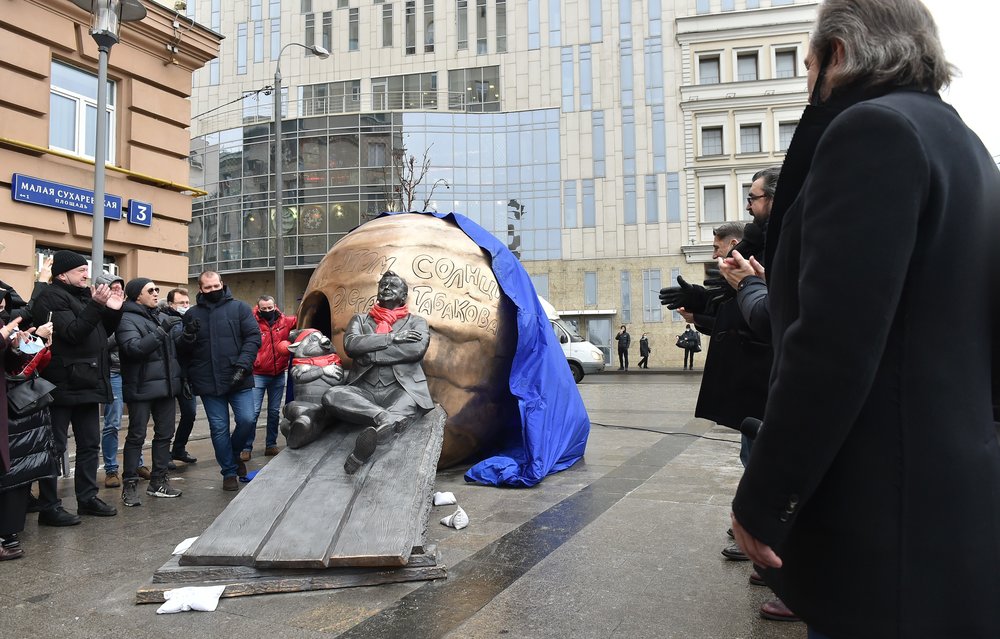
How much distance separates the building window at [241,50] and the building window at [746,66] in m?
25.9

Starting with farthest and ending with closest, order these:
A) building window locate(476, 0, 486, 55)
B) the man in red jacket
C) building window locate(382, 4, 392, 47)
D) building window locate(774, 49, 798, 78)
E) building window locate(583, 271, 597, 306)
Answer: building window locate(382, 4, 392, 47)
building window locate(476, 0, 486, 55)
building window locate(583, 271, 597, 306)
building window locate(774, 49, 798, 78)
the man in red jacket

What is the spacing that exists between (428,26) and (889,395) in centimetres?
3930

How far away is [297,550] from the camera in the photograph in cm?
393

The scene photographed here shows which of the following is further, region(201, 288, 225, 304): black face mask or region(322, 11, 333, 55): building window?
region(322, 11, 333, 55): building window

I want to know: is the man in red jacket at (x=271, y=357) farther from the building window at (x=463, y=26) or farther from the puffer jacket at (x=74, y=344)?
the building window at (x=463, y=26)

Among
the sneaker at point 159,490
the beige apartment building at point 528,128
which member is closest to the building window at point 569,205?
the beige apartment building at point 528,128

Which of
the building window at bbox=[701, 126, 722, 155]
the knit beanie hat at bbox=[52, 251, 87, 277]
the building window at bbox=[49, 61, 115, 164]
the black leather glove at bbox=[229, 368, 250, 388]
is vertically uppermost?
the building window at bbox=[701, 126, 722, 155]

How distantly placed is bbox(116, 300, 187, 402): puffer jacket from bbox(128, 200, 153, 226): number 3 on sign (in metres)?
6.69

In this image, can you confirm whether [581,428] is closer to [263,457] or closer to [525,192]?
[263,457]

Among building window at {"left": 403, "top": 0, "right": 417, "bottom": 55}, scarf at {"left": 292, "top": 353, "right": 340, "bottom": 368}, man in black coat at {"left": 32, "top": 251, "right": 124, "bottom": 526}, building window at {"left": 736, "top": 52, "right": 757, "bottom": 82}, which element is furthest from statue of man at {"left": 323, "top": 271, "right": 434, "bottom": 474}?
building window at {"left": 403, "top": 0, "right": 417, "bottom": 55}

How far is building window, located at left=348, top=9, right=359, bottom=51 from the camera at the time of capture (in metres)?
37.8

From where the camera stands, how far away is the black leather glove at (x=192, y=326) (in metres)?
6.54

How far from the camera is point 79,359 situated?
18.4 ft

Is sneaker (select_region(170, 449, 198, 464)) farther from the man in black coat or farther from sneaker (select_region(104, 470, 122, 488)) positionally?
the man in black coat
